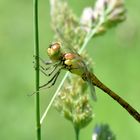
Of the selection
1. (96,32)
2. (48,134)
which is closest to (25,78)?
(48,134)

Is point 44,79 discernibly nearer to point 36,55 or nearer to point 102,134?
point 102,134

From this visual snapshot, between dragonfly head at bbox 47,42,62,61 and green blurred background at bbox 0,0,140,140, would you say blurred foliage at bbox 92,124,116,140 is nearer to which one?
dragonfly head at bbox 47,42,62,61

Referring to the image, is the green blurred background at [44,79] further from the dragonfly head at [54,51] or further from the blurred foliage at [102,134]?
the dragonfly head at [54,51]

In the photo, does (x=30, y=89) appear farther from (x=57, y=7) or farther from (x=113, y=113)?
(x=57, y=7)

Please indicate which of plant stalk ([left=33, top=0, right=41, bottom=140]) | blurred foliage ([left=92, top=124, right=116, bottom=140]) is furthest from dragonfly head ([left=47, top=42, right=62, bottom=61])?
blurred foliage ([left=92, top=124, right=116, bottom=140])

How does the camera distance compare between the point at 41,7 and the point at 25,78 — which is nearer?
the point at 25,78
